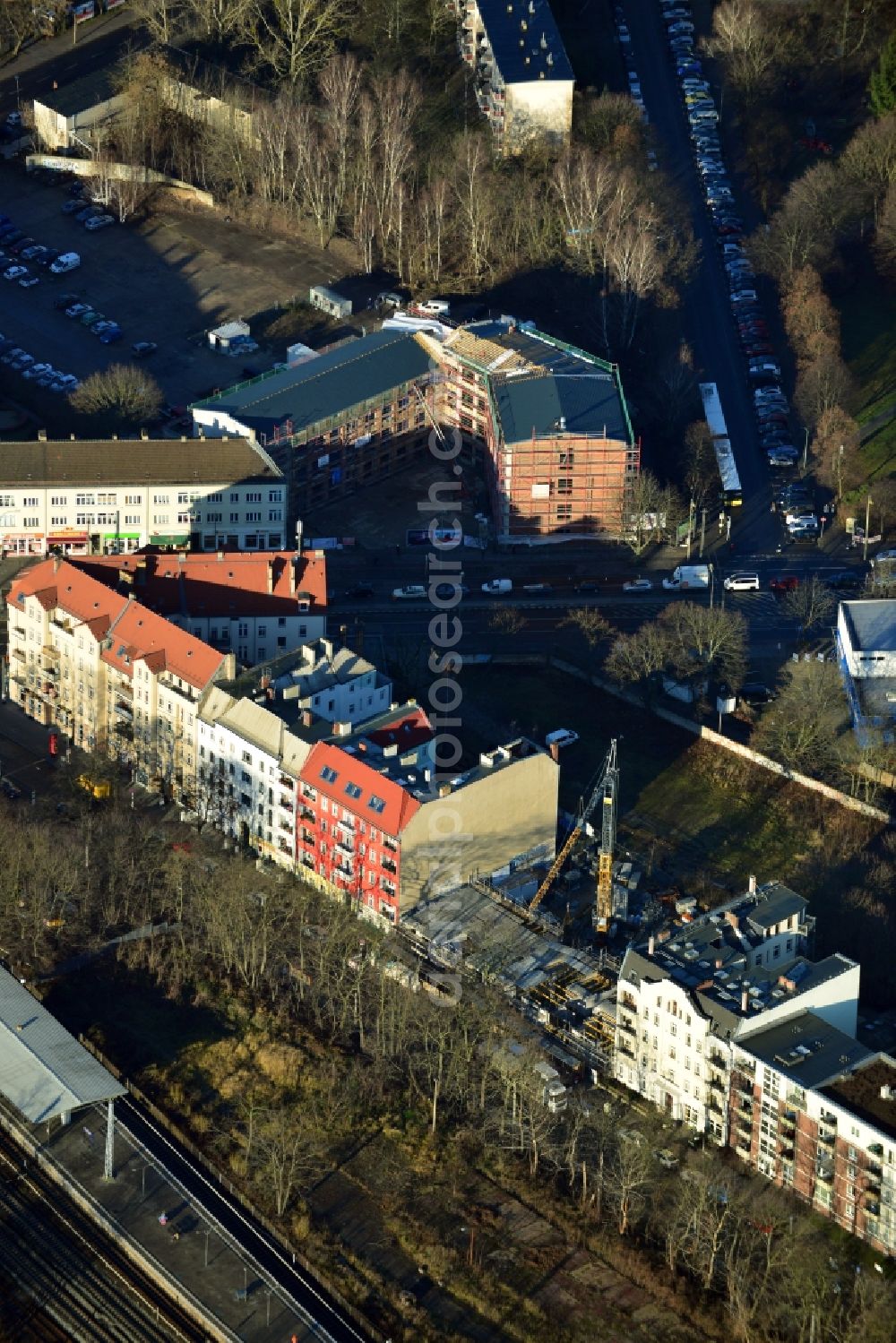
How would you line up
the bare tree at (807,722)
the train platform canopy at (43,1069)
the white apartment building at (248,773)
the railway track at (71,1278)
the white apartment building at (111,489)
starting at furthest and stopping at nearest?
1. the white apartment building at (111,489)
2. the bare tree at (807,722)
3. the white apartment building at (248,773)
4. the train platform canopy at (43,1069)
5. the railway track at (71,1278)

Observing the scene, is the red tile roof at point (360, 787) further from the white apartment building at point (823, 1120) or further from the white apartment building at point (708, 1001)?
the white apartment building at point (823, 1120)

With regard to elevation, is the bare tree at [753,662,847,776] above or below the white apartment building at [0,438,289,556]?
below

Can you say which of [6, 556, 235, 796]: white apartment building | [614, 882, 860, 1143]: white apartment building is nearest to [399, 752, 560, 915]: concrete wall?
[614, 882, 860, 1143]: white apartment building

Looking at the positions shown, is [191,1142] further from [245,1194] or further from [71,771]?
[71,771]

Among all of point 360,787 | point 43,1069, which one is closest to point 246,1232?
point 43,1069

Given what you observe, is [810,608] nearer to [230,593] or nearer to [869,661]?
[869,661]

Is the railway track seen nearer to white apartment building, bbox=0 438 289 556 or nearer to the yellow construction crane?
the yellow construction crane

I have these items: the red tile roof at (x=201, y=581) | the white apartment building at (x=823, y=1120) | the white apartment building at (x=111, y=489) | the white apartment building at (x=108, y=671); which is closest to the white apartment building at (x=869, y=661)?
the red tile roof at (x=201, y=581)
